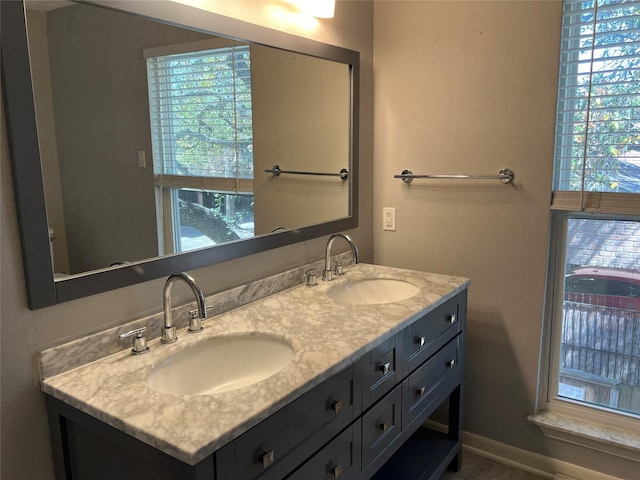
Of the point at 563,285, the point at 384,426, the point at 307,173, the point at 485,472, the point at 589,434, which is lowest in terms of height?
the point at 485,472

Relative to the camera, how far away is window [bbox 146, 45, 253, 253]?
4.96ft

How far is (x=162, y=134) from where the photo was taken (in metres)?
1.51

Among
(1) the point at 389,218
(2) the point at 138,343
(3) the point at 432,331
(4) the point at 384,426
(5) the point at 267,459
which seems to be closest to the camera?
(5) the point at 267,459

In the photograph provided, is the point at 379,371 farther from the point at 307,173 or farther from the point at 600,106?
the point at 600,106

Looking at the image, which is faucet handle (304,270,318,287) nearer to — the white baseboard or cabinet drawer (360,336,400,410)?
cabinet drawer (360,336,400,410)

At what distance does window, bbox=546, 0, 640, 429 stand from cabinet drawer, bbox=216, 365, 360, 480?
3.87 ft

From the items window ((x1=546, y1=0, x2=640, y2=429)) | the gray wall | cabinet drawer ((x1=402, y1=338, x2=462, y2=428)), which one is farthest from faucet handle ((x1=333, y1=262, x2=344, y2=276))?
window ((x1=546, y1=0, x2=640, y2=429))

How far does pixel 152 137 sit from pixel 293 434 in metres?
0.91

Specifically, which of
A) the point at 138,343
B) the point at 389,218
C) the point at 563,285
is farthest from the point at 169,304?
the point at 563,285

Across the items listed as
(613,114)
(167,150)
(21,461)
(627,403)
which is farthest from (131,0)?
(627,403)

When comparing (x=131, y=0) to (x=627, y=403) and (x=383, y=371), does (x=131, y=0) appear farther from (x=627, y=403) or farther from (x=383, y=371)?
(x=627, y=403)

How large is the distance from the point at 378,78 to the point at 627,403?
1729mm

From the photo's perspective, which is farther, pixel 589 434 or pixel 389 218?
pixel 389 218

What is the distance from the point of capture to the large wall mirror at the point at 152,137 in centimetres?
119
